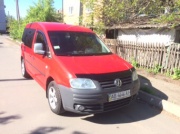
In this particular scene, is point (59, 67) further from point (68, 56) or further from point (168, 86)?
point (168, 86)

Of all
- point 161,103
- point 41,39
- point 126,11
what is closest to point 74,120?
point 161,103

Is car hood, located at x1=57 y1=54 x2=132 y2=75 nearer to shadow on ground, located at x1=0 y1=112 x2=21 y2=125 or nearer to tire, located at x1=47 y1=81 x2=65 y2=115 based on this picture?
tire, located at x1=47 y1=81 x2=65 y2=115

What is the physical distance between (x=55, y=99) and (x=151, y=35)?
28.2ft

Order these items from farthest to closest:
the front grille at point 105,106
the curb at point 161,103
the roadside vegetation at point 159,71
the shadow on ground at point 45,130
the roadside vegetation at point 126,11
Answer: the roadside vegetation at point 126,11 → the roadside vegetation at point 159,71 → the curb at point 161,103 → the front grille at point 105,106 → the shadow on ground at point 45,130

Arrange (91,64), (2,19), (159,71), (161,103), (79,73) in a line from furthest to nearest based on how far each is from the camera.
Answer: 1. (2,19)
2. (159,71)
3. (161,103)
4. (91,64)
5. (79,73)

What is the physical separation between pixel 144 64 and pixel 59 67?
6.26 m

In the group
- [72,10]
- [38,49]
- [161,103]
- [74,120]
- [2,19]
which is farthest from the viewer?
[2,19]

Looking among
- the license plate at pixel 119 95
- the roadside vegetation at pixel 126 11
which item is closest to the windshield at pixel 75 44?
the license plate at pixel 119 95

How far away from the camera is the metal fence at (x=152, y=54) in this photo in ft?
27.1

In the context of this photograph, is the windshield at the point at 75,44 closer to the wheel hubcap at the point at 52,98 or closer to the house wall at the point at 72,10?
the wheel hubcap at the point at 52,98

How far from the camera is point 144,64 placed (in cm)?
980

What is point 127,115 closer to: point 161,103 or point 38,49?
point 161,103

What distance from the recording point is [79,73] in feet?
13.3

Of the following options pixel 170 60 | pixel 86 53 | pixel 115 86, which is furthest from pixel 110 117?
pixel 170 60
